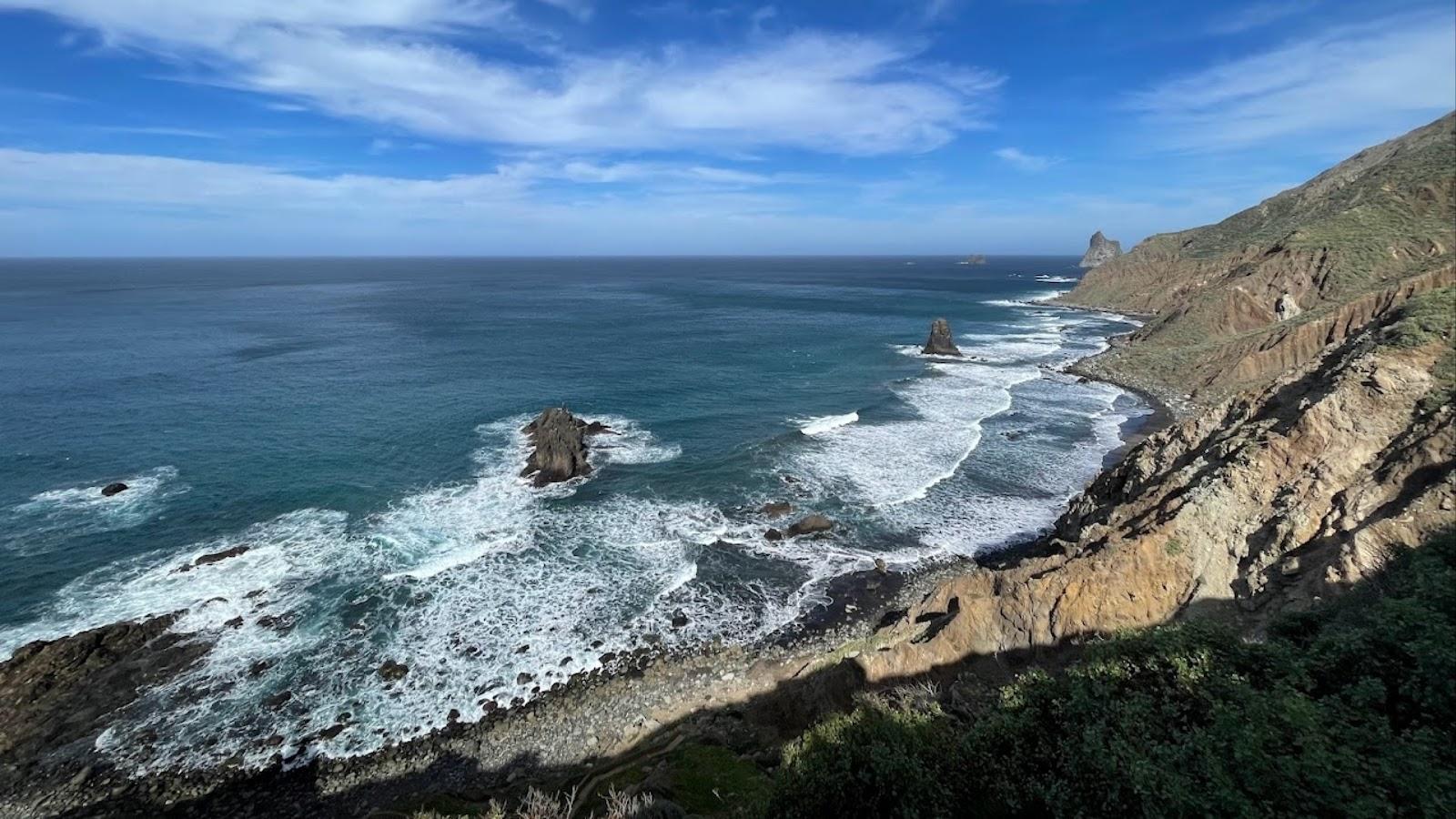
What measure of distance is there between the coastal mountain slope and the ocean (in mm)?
8434

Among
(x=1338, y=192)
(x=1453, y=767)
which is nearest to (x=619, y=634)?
(x=1453, y=767)

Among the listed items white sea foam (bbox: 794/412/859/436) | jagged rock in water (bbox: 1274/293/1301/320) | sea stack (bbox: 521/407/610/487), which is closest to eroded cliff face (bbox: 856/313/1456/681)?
sea stack (bbox: 521/407/610/487)

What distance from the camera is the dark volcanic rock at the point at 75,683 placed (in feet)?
76.1

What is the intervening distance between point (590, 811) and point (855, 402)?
50309 mm

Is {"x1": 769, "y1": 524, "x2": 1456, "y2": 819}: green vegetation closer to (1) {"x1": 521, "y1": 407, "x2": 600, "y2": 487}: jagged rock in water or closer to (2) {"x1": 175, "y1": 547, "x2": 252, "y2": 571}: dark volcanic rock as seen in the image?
(1) {"x1": 521, "y1": 407, "x2": 600, "y2": 487}: jagged rock in water

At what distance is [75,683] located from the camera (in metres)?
25.9

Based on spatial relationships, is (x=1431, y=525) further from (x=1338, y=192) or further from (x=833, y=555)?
(x=1338, y=192)

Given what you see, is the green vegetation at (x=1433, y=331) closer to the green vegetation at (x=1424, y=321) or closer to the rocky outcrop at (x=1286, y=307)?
the green vegetation at (x=1424, y=321)

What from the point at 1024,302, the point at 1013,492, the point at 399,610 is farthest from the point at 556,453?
the point at 1024,302

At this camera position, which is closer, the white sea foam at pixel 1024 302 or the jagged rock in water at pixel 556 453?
the jagged rock in water at pixel 556 453

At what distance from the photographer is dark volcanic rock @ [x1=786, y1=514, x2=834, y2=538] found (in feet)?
123

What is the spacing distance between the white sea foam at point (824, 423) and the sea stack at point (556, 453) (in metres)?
18.8

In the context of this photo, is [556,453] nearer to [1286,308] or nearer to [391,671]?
[391,671]

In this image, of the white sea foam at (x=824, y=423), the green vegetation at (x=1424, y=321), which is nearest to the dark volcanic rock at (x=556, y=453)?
the white sea foam at (x=824, y=423)
